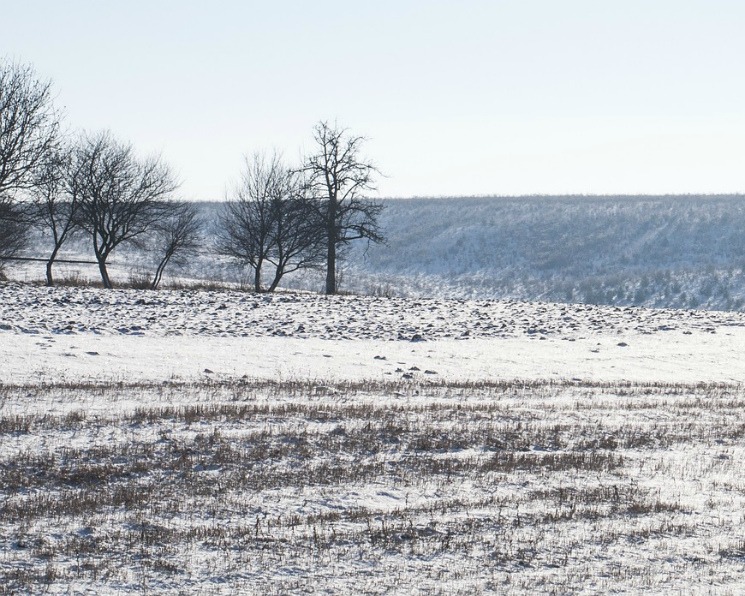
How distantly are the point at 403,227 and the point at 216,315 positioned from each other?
9462cm

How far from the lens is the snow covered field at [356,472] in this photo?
6.55m

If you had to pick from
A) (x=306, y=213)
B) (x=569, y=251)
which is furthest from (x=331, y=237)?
(x=569, y=251)

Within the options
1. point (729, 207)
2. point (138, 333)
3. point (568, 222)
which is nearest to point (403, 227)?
point (568, 222)

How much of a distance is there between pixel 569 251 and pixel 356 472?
9570 cm

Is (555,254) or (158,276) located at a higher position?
(555,254)

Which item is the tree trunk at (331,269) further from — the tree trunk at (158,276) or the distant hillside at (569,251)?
the distant hillside at (569,251)

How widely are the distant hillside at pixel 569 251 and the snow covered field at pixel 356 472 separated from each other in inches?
2357

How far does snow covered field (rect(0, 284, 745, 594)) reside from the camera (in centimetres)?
655

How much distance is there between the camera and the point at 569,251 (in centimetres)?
10219

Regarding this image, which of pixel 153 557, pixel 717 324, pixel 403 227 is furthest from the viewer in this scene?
pixel 403 227

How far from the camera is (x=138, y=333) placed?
24062mm

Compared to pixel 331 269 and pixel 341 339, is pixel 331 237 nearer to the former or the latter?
pixel 331 269

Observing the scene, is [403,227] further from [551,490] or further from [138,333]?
[551,490]

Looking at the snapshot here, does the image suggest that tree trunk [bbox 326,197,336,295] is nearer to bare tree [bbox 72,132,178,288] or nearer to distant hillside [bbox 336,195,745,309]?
bare tree [bbox 72,132,178,288]
